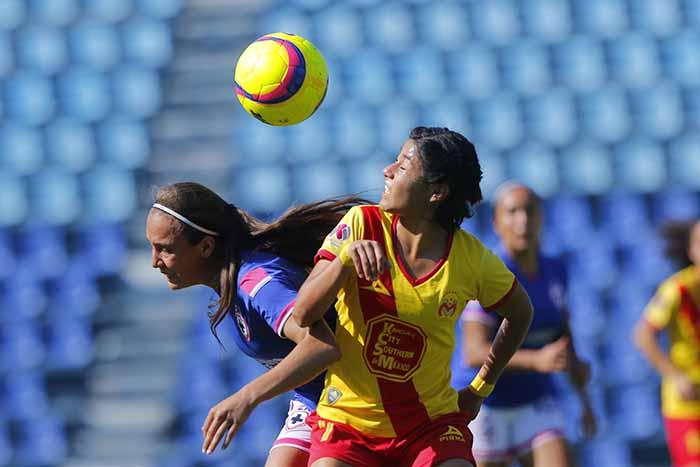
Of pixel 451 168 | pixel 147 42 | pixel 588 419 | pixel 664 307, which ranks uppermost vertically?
pixel 147 42

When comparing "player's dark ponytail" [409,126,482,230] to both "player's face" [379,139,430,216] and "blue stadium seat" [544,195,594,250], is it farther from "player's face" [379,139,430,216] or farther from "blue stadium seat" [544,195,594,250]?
"blue stadium seat" [544,195,594,250]

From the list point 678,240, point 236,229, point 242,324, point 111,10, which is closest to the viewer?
point 242,324

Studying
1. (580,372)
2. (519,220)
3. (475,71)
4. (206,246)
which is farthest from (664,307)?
(475,71)

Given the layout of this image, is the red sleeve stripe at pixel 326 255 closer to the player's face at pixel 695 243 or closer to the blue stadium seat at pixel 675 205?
the player's face at pixel 695 243

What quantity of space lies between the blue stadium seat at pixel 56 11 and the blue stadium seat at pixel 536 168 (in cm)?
567

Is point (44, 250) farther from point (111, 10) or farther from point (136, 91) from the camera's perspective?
point (111, 10)

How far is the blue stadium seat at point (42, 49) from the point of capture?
13203 millimetres

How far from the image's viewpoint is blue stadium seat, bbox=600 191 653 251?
34.1 ft

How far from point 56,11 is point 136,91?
167 centimetres

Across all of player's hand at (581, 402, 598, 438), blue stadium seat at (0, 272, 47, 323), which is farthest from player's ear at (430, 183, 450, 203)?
blue stadium seat at (0, 272, 47, 323)

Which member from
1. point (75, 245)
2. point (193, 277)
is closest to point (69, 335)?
point (75, 245)

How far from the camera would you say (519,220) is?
5824mm

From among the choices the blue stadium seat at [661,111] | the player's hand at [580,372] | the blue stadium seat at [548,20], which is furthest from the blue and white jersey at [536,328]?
the blue stadium seat at [548,20]

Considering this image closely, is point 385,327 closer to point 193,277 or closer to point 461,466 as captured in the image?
point 461,466
